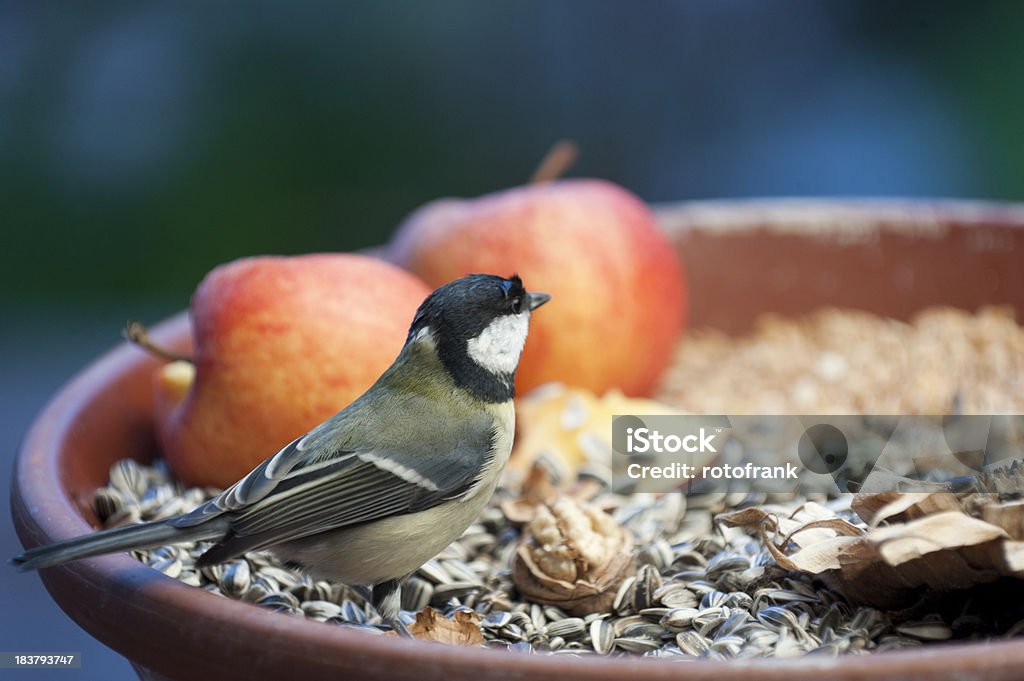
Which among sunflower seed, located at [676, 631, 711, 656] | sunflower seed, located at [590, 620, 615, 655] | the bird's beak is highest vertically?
the bird's beak

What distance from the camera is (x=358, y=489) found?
0.77 metres

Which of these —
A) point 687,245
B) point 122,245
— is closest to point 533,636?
point 687,245

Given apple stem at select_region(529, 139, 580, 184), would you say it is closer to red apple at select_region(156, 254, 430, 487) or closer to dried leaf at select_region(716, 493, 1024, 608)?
red apple at select_region(156, 254, 430, 487)

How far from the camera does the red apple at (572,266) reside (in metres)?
1.24

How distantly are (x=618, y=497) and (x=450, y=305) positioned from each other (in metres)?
0.37

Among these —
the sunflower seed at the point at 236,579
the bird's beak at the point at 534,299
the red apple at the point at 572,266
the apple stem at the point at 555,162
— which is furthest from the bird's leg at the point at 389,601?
the apple stem at the point at 555,162

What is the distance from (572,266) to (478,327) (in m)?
0.51

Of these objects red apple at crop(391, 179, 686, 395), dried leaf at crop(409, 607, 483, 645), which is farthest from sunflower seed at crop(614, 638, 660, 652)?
red apple at crop(391, 179, 686, 395)

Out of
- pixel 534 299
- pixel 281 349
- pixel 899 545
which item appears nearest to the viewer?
pixel 899 545

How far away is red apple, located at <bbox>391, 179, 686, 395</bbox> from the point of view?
124 cm

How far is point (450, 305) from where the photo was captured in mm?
763

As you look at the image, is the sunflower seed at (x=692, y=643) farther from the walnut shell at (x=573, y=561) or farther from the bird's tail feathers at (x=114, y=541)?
the bird's tail feathers at (x=114, y=541)

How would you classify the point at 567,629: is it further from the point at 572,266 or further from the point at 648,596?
the point at 572,266

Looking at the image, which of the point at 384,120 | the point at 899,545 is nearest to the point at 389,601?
the point at 899,545
